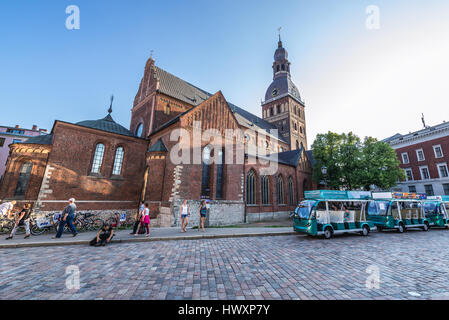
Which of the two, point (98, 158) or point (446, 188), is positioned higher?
point (98, 158)

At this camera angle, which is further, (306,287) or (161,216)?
(161,216)

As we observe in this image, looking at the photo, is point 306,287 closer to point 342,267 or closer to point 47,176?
point 342,267

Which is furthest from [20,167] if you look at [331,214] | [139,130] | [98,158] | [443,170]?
[443,170]

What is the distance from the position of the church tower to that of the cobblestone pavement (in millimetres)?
35624

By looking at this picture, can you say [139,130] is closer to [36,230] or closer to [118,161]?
[118,161]

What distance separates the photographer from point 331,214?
1066cm

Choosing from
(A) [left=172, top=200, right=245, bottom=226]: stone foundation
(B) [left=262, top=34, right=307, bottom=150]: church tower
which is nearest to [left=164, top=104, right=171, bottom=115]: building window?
(A) [left=172, top=200, right=245, bottom=226]: stone foundation

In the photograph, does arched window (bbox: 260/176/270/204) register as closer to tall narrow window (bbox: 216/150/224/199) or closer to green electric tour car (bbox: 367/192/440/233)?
tall narrow window (bbox: 216/150/224/199)

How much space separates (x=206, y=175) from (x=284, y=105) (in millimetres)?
33271

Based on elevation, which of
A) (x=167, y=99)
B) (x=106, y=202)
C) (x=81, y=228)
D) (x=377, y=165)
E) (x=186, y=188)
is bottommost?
(x=81, y=228)

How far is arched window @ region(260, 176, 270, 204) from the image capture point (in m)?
22.8
